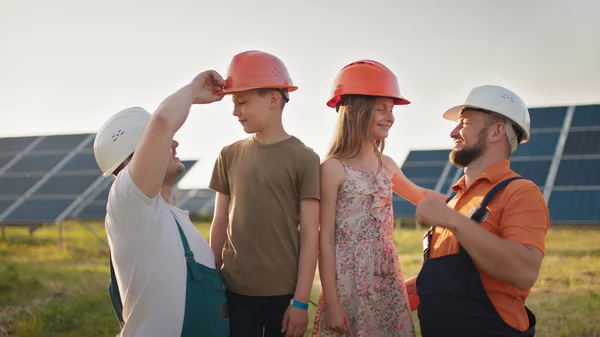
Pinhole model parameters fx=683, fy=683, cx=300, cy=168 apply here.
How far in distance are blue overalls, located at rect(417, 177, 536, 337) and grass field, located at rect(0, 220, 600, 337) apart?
3354mm

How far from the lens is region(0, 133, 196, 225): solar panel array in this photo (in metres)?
12.1

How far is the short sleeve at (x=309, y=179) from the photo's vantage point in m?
3.14

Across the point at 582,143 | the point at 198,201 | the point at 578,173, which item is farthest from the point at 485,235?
the point at 198,201

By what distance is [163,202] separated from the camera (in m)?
2.81

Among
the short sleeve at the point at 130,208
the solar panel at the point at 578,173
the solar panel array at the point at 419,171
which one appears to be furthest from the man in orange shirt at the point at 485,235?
the solar panel at the point at 578,173

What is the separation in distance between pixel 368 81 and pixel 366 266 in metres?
0.91

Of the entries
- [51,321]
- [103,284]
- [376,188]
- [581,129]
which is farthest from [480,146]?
[581,129]

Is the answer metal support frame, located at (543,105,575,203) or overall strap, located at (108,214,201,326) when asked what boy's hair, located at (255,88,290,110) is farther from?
metal support frame, located at (543,105,575,203)

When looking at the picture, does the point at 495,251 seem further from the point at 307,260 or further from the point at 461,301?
the point at 307,260

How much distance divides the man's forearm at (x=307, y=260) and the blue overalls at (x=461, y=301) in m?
0.52

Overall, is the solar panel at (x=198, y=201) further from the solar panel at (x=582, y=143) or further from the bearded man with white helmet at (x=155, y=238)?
the bearded man with white helmet at (x=155, y=238)

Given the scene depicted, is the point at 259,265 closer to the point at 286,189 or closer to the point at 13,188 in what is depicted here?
the point at 286,189

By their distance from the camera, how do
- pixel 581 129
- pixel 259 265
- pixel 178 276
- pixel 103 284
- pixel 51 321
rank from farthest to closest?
pixel 581 129, pixel 103 284, pixel 51 321, pixel 259 265, pixel 178 276

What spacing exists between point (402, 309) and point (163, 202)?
1325 mm
